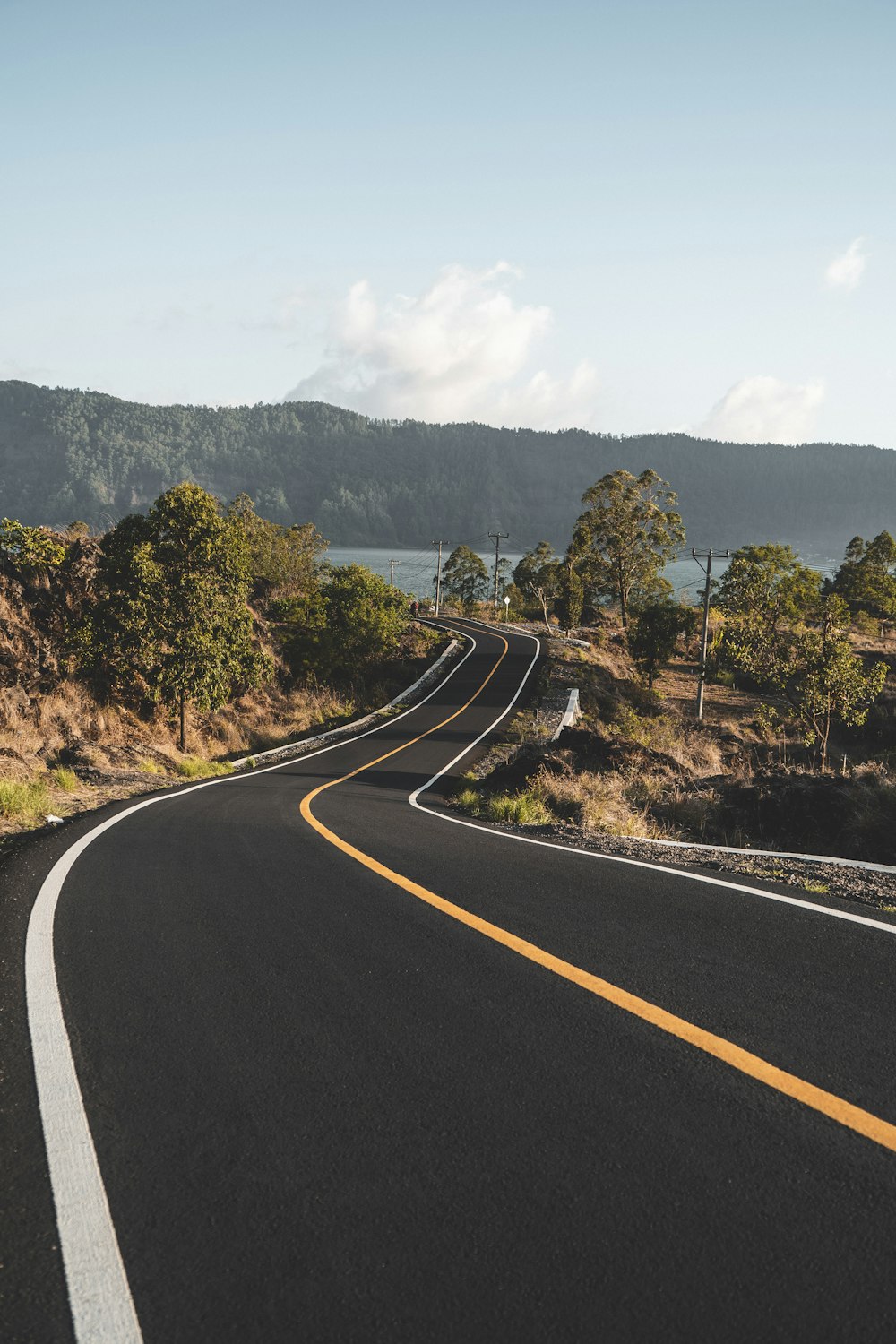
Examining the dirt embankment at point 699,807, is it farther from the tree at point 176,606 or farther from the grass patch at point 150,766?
the tree at point 176,606

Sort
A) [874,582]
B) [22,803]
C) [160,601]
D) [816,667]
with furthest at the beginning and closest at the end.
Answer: [874,582]
[816,667]
[160,601]
[22,803]

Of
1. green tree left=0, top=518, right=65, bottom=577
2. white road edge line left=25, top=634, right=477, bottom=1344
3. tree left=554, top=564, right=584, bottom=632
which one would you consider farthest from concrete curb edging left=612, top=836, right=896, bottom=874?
tree left=554, top=564, right=584, bottom=632

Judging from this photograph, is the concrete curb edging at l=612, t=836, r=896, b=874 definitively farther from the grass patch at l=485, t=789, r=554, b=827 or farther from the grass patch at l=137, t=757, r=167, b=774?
the grass patch at l=137, t=757, r=167, b=774

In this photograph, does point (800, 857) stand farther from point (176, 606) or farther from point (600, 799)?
point (176, 606)

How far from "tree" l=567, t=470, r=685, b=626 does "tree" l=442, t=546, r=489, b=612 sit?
119ft

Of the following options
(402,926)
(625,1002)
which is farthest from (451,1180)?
(402,926)

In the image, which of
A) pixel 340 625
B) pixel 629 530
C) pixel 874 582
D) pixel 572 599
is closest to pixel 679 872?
pixel 340 625

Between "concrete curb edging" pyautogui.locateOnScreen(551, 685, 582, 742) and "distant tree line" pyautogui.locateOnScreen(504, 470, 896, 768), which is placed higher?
"distant tree line" pyautogui.locateOnScreen(504, 470, 896, 768)

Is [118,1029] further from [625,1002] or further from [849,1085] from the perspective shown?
[849,1085]

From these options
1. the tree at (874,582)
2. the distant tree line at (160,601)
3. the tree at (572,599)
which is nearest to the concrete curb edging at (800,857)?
the distant tree line at (160,601)

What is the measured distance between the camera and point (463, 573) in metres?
101

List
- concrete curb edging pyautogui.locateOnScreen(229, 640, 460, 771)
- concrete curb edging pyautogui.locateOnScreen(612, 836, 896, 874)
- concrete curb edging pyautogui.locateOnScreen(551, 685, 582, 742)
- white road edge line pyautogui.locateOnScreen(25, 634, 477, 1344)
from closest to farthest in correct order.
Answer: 1. white road edge line pyautogui.locateOnScreen(25, 634, 477, 1344)
2. concrete curb edging pyautogui.locateOnScreen(612, 836, 896, 874)
3. concrete curb edging pyautogui.locateOnScreen(229, 640, 460, 771)
4. concrete curb edging pyautogui.locateOnScreen(551, 685, 582, 742)

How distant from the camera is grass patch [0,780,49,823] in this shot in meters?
8.84

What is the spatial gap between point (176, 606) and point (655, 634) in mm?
34898
